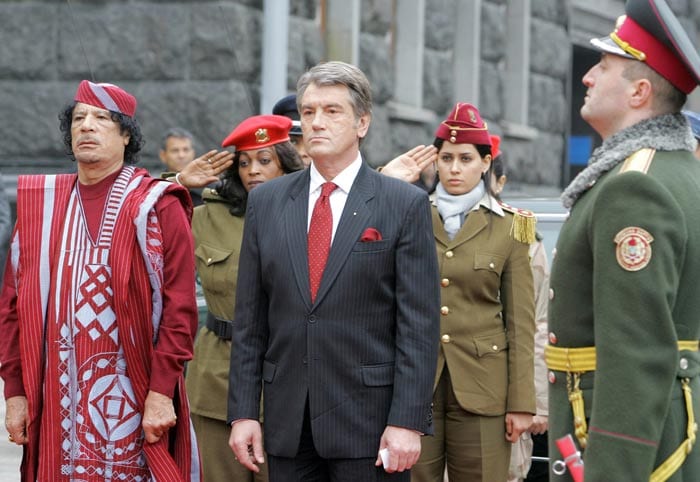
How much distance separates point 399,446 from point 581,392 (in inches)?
32.3

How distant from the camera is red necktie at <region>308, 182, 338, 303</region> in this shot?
4500mm

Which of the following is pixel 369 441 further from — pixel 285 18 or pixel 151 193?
pixel 285 18

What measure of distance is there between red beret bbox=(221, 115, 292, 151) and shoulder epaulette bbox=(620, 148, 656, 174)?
2.63 metres

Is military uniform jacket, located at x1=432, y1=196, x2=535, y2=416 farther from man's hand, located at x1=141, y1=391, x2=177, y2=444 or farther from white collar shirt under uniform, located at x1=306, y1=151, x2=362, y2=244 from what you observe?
white collar shirt under uniform, located at x1=306, y1=151, x2=362, y2=244

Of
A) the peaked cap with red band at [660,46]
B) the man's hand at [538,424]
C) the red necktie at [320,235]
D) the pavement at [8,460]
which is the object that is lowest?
the pavement at [8,460]

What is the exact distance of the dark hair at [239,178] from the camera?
6070 millimetres

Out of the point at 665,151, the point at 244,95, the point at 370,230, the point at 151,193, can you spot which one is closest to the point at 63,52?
the point at 244,95

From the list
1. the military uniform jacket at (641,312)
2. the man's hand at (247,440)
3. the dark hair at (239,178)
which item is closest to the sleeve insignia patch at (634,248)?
the military uniform jacket at (641,312)

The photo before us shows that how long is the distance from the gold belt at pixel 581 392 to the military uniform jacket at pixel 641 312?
0.02m

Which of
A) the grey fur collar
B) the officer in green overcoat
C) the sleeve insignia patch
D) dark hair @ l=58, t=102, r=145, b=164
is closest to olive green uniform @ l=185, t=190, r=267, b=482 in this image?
dark hair @ l=58, t=102, r=145, b=164

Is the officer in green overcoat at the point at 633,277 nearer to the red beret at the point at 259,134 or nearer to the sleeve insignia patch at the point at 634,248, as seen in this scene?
the sleeve insignia patch at the point at 634,248

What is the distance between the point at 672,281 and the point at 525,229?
257 centimetres

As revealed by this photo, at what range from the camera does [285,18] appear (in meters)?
11.6

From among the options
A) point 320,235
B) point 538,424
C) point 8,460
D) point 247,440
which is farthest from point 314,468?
point 8,460
